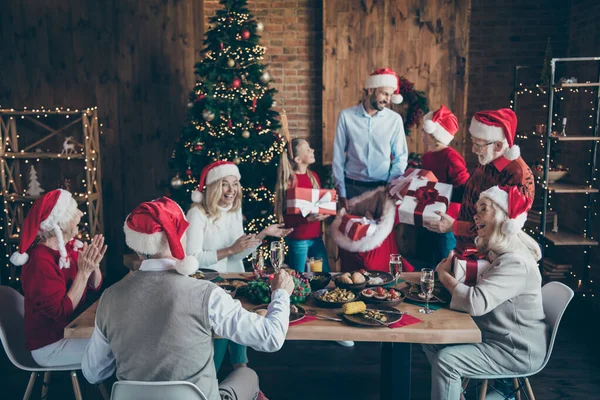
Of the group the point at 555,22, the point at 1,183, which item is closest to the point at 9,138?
the point at 1,183

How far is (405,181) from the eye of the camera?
381cm

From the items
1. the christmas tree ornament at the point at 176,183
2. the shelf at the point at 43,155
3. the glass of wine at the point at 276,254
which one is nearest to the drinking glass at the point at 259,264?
the glass of wine at the point at 276,254

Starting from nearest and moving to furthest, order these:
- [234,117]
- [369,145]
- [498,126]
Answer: [498,126] < [369,145] < [234,117]

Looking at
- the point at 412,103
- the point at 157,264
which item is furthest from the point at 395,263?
the point at 412,103

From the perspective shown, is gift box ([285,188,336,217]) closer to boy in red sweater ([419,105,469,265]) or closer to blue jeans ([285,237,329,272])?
blue jeans ([285,237,329,272])

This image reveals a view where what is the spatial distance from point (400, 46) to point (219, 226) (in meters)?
3.12

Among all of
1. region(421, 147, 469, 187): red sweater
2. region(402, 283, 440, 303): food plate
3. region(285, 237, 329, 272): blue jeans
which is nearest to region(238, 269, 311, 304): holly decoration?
region(402, 283, 440, 303): food plate

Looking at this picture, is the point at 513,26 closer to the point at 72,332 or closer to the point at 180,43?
the point at 180,43

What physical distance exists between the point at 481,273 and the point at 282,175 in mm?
1968

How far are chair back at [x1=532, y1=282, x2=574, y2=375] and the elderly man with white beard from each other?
22.7 inches

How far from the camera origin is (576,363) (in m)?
3.71

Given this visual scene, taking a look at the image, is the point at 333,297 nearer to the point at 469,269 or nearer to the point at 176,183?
the point at 469,269

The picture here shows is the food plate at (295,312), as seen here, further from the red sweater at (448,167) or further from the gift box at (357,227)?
the red sweater at (448,167)

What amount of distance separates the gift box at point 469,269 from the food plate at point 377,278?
42 centimetres
